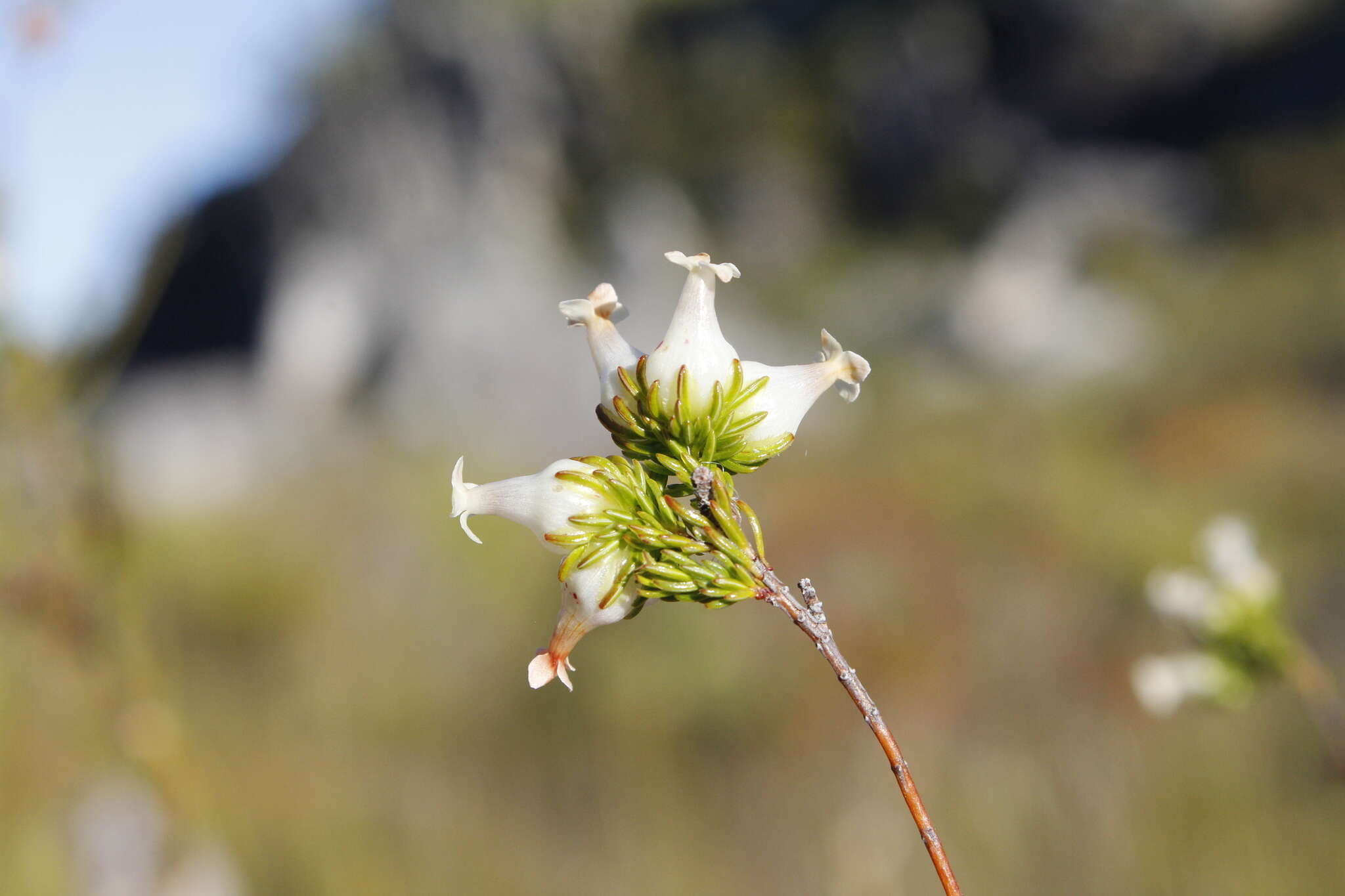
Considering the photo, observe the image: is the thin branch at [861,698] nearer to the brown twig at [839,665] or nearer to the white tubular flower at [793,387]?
the brown twig at [839,665]

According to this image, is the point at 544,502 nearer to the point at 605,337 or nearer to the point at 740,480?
the point at 605,337

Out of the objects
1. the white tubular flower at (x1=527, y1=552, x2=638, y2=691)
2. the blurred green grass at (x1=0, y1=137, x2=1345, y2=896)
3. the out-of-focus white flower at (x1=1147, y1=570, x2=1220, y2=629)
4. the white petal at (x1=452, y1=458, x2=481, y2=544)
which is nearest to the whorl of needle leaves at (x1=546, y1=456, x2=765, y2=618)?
the white tubular flower at (x1=527, y1=552, x2=638, y2=691)

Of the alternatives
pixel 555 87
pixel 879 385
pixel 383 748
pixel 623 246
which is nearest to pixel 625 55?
pixel 555 87

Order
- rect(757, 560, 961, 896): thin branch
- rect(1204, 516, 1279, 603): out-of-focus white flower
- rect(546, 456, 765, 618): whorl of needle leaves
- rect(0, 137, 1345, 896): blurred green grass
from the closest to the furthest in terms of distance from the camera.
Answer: rect(757, 560, 961, 896): thin branch
rect(546, 456, 765, 618): whorl of needle leaves
rect(1204, 516, 1279, 603): out-of-focus white flower
rect(0, 137, 1345, 896): blurred green grass

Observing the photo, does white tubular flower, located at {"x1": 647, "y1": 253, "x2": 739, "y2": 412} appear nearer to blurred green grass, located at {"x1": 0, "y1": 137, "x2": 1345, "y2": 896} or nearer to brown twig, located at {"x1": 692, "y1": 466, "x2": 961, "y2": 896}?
brown twig, located at {"x1": 692, "y1": 466, "x2": 961, "y2": 896}

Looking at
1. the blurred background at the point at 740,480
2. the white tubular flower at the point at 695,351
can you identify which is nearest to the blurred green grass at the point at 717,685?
the blurred background at the point at 740,480

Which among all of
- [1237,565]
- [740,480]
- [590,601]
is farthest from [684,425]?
[740,480]
